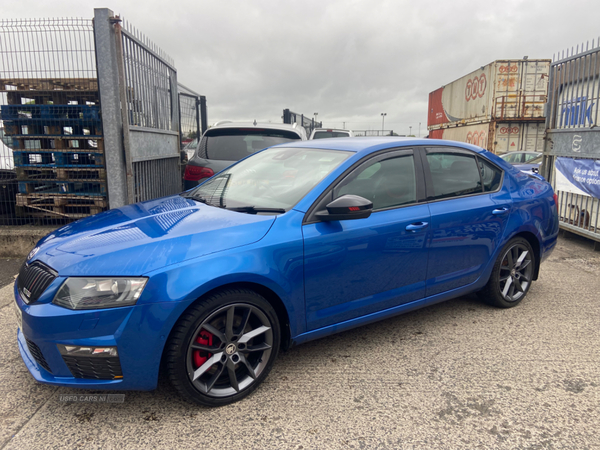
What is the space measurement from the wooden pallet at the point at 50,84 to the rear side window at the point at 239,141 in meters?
1.68

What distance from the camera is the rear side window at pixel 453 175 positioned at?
3547mm

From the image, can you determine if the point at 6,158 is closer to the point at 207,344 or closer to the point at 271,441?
the point at 207,344

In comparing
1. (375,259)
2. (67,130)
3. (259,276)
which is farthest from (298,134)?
(259,276)

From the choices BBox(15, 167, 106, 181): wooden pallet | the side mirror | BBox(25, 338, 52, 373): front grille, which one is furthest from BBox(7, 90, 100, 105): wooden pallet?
the side mirror

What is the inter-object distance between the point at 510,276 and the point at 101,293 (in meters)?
3.48

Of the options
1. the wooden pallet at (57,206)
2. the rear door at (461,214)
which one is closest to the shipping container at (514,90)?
the rear door at (461,214)

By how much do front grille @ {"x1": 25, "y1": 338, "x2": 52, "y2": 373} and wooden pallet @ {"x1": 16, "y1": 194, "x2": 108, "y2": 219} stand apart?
3.87 m

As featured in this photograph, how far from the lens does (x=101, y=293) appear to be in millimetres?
2250

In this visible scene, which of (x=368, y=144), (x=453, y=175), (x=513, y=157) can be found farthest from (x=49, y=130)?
(x=513, y=157)

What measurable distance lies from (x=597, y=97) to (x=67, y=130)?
748cm

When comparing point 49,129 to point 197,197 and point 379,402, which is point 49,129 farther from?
point 379,402

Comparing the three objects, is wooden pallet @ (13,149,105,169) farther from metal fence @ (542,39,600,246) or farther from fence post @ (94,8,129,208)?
metal fence @ (542,39,600,246)

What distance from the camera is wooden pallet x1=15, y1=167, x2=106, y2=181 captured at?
589 centimetres

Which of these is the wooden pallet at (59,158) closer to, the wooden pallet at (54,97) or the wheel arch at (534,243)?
the wooden pallet at (54,97)
